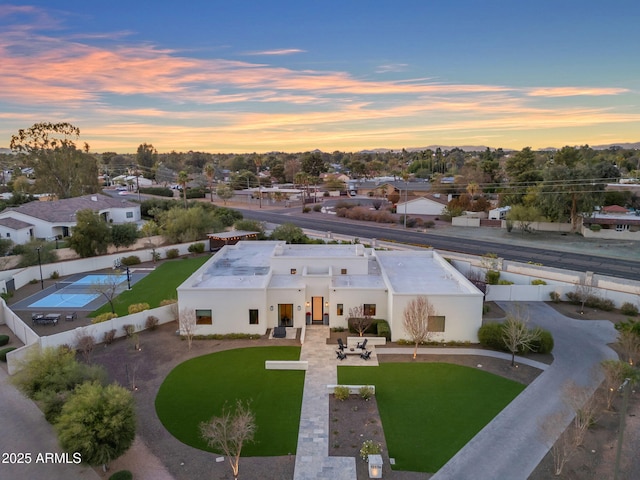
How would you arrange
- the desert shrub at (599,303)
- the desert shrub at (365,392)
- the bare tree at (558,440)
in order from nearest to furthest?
1. the bare tree at (558,440)
2. the desert shrub at (365,392)
3. the desert shrub at (599,303)

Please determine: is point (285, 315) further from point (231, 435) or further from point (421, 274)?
point (231, 435)

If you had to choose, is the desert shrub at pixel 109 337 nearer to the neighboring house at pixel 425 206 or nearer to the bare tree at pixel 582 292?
the bare tree at pixel 582 292

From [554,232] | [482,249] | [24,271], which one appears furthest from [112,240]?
[554,232]

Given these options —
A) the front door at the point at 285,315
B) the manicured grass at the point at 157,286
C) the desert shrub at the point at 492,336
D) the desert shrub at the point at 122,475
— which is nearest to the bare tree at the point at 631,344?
the desert shrub at the point at 492,336

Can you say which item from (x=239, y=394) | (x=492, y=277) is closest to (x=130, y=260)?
(x=239, y=394)

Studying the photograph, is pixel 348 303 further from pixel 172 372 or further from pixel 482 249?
pixel 482 249

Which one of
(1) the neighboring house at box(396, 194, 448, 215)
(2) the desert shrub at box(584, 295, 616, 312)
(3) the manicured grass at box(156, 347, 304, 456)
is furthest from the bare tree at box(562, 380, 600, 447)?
(1) the neighboring house at box(396, 194, 448, 215)

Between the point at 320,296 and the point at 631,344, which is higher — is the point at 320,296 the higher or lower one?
the higher one
